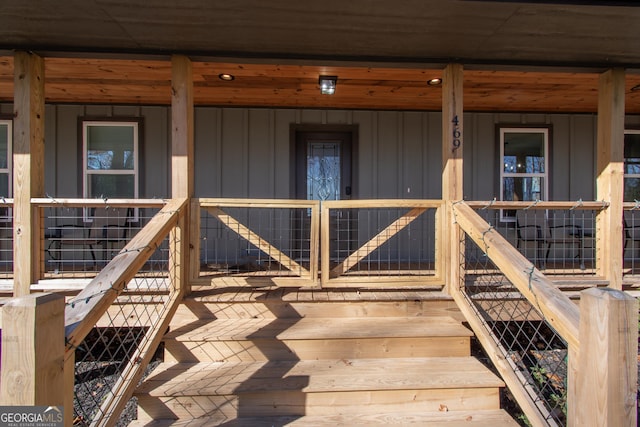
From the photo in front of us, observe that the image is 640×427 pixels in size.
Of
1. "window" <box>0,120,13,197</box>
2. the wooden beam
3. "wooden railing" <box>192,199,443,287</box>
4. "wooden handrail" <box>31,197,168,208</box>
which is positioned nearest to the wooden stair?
"wooden railing" <box>192,199,443,287</box>

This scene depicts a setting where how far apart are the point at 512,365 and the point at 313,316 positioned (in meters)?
1.48

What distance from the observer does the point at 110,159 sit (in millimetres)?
5195

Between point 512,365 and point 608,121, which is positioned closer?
point 512,365

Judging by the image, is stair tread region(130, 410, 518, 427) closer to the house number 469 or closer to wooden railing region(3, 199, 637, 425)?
wooden railing region(3, 199, 637, 425)

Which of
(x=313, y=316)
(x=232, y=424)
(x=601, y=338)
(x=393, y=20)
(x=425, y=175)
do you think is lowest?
(x=232, y=424)

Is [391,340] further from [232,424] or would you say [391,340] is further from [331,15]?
[331,15]

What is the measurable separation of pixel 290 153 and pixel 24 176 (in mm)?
3116

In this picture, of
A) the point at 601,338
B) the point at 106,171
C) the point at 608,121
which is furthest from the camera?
the point at 106,171

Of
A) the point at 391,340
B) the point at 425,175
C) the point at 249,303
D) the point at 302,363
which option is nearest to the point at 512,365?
the point at 391,340

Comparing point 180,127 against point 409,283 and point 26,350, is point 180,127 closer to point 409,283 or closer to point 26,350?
point 26,350

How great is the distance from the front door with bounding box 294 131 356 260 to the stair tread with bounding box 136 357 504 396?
2.82 metres

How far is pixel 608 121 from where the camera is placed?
3.48 metres

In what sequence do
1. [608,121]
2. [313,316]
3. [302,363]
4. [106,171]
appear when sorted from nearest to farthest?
[302,363]
[313,316]
[608,121]
[106,171]

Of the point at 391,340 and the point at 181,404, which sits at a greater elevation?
the point at 391,340
